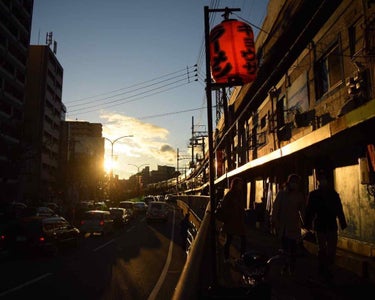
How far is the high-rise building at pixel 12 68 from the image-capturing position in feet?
152

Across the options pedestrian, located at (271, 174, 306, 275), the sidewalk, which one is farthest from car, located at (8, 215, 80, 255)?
pedestrian, located at (271, 174, 306, 275)

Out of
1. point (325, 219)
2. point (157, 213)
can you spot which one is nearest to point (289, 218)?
point (325, 219)

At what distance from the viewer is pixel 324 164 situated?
11.1m

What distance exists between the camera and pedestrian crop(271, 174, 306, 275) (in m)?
6.90

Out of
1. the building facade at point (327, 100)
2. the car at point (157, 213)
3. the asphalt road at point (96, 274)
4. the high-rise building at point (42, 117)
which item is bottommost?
the asphalt road at point (96, 274)

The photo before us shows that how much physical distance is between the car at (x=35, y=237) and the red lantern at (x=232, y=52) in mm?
8658

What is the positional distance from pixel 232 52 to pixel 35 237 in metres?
9.25

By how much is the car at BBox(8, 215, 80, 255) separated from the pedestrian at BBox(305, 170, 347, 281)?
401 inches

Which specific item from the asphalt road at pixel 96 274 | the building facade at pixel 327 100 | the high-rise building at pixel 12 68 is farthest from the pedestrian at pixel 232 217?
the high-rise building at pixel 12 68

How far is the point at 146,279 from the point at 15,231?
6658 millimetres

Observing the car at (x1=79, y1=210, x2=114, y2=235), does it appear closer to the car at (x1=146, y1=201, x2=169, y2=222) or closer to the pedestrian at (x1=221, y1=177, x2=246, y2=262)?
the car at (x1=146, y1=201, x2=169, y2=222)

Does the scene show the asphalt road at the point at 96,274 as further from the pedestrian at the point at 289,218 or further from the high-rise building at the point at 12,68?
the high-rise building at the point at 12,68

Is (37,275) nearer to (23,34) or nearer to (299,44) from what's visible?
(299,44)

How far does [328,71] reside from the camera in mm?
11094
